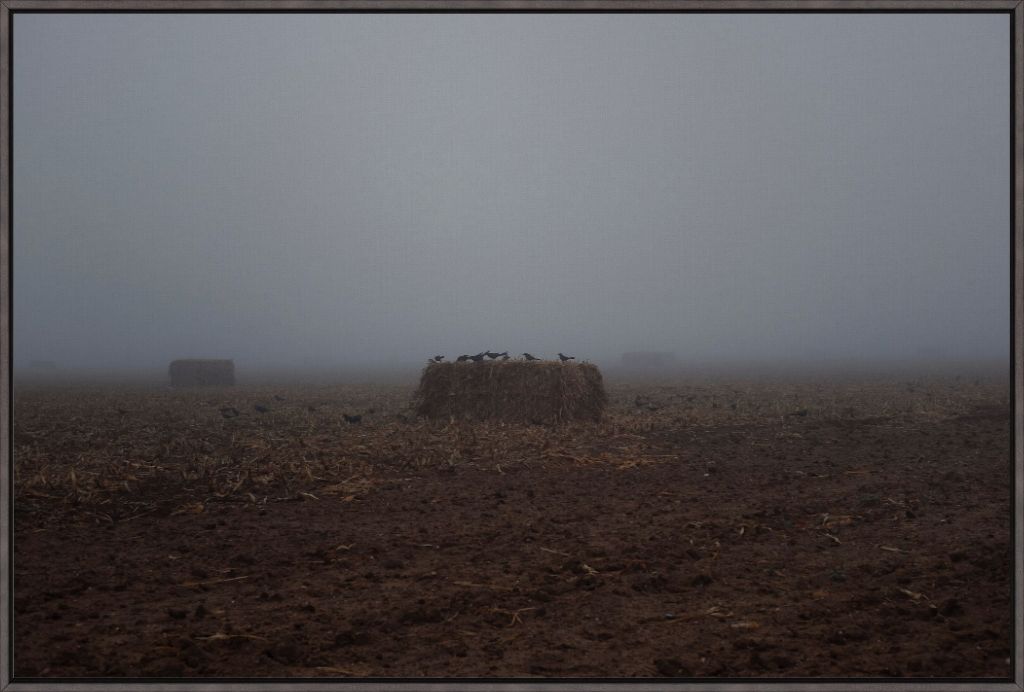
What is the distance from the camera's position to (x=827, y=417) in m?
13.5

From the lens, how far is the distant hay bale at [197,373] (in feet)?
99.9

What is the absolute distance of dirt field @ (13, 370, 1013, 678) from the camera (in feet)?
11.9

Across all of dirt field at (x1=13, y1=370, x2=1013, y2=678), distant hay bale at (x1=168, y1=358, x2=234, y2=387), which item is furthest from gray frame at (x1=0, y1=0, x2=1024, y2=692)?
distant hay bale at (x1=168, y1=358, x2=234, y2=387)

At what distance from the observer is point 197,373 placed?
3050 centimetres

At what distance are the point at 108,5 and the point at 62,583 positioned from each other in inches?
157

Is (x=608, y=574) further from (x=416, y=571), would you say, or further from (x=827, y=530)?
(x=827, y=530)

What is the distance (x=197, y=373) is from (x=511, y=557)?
29458 millimetres

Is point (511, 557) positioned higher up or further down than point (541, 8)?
further down

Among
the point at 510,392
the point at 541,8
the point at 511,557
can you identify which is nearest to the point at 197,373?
the point at 510,392

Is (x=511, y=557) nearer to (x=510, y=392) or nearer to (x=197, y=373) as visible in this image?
(x=510, y=392)

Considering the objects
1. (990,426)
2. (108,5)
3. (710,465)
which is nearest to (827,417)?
(990,426)

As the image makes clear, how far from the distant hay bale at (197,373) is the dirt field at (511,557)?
70.5ft

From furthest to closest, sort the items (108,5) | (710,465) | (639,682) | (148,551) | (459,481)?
(710,465)
(459,481)
(148,551)
(108,5)
(639,682)

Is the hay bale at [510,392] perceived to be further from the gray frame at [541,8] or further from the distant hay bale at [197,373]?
the distant hay bale at [197,373]
